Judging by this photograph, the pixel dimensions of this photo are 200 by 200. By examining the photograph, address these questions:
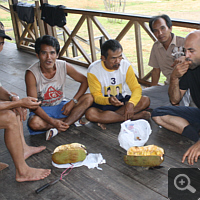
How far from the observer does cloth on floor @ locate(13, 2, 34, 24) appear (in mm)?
5393

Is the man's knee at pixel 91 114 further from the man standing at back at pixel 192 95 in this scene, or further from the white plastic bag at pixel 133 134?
the man standing at back at pixel 192 95

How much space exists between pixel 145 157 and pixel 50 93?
123 cm

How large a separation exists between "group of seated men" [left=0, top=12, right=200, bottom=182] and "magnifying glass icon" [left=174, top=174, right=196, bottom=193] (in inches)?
18.5

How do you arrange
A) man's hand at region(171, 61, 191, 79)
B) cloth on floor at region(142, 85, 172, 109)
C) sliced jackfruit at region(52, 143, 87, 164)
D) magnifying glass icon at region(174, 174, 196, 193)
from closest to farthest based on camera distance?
magnifying glass icon at region(174, 174, 196, 193) < sliced jackfruit at region(52, 143, 87, 164) < man's hand at region(171, 61, 191, 79) < cloth on floor at region(142, 85, 172, 109)

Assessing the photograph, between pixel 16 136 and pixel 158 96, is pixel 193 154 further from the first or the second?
pixel 16 136

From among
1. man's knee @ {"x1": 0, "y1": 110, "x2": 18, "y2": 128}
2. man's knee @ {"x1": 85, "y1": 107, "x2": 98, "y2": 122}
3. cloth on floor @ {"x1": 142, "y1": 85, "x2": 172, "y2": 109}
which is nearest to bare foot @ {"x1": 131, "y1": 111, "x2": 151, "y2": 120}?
cloth on floor @ {"x1": 142, "y1": 85, "x2": 172, "y2": 109}

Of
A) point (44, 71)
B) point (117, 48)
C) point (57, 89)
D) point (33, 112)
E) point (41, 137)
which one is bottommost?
point (41, 137)

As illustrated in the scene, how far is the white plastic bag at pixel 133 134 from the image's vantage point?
2.08 metres

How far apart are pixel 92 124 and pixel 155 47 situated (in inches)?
47.3

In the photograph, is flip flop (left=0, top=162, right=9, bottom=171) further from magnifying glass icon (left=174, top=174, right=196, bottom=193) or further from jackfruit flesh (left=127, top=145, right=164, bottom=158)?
magnifying glass icon (left=174, top=174, right=196, bottom=193)

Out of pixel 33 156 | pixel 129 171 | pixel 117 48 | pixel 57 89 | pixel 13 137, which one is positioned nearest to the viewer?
pixel 13 137

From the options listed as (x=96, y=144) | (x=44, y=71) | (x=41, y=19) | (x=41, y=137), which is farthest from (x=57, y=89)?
(x=41, y=19)

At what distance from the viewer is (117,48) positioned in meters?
2.37

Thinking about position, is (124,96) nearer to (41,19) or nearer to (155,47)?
(155,47)
